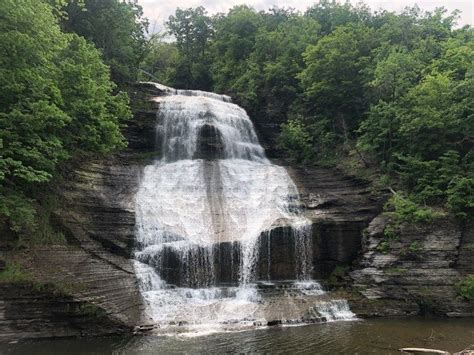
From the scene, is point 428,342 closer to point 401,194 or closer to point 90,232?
point 401,194

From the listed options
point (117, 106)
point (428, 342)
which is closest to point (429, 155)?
point (428, 342)

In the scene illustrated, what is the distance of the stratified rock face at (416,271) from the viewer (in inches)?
672

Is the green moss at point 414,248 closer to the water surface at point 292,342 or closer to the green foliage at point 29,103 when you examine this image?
the water surface at point 292,342

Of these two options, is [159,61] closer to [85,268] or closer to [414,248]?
[85,268]

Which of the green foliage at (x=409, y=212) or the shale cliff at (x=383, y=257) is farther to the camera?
the green foliage at (x=409, y=212)

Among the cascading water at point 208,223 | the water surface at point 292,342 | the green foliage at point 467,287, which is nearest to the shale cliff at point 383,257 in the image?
the green foliage at point 467,287

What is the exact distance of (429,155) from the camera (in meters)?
21.9

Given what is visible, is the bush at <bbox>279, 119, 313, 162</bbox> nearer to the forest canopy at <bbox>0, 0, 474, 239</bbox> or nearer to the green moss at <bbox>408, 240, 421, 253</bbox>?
the forest canopy at <bbox>0, 0, 474, 239</bbox>

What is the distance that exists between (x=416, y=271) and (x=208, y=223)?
32.0 ft

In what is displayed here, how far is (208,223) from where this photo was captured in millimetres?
20547

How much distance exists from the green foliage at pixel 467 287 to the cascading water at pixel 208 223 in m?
5.70

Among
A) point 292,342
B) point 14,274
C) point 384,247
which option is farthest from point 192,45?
point 292,342

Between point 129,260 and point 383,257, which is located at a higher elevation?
point 129,260

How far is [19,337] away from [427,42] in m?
29.3
